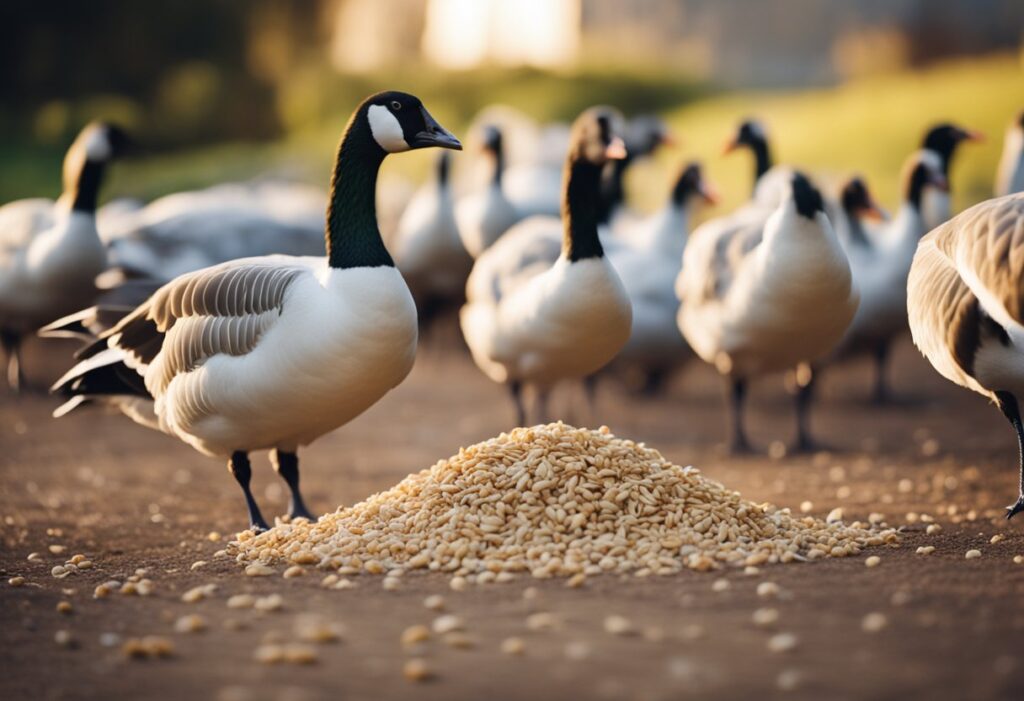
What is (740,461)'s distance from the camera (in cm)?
966

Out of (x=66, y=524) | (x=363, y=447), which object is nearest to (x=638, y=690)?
(x=66, y=524)

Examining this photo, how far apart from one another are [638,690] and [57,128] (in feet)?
77.7

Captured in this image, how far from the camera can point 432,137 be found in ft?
21.9

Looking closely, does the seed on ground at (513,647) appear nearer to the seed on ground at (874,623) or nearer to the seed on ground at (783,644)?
the seed on ground at (783,644)

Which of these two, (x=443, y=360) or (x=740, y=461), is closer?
(x=740, y=461)

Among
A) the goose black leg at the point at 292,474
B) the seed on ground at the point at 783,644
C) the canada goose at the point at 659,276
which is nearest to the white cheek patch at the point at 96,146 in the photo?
the canada goose at the point at 659,276

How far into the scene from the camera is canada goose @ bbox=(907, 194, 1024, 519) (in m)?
5.41

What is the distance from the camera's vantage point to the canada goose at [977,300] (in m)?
5.41

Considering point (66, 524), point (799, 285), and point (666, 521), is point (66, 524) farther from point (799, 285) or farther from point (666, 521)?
point (799, 285)

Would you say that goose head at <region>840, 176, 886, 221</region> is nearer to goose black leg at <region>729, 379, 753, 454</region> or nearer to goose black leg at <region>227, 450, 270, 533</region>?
goose black leg at <region>729, 379, 753, 454</region>

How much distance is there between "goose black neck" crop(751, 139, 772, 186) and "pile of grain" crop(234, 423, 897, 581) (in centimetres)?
778

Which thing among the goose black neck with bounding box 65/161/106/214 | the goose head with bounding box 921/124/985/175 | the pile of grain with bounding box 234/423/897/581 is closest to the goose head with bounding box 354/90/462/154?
the pile of grain with bounding box 234/423/897/581

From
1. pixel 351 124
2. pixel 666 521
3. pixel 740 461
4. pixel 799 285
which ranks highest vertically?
pixel 351 124

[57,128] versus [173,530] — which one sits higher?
[57,128]
